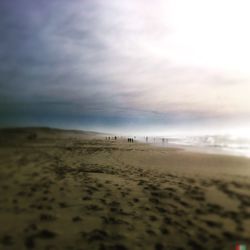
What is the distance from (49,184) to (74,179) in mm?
1533

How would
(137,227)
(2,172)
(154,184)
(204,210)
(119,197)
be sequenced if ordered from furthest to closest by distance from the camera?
(2,172), (154,184), (119,197), (204,210), (137,227)

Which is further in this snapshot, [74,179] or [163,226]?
[74,179]

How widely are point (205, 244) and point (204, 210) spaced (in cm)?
227

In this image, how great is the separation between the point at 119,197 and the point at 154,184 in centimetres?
276

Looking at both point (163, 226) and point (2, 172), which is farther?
point (2, 172)

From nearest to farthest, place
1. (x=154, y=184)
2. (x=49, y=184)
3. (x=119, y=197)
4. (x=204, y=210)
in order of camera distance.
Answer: (x=204, y=210) < (x=119, y=197) < (x=49, y=184) < (x=154, y=184)

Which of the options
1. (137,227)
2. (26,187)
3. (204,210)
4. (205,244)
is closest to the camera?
(205,244)

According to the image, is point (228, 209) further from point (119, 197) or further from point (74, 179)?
point (74, 179)

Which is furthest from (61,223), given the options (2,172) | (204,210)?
(2,172)

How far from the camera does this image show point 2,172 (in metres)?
11.9

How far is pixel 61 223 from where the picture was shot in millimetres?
6184

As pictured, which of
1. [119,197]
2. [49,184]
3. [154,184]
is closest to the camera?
[119,197]

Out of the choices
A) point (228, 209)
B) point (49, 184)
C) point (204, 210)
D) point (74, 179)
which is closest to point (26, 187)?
point (49, 184)

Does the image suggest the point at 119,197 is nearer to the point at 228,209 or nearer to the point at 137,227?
the point at 137,227
